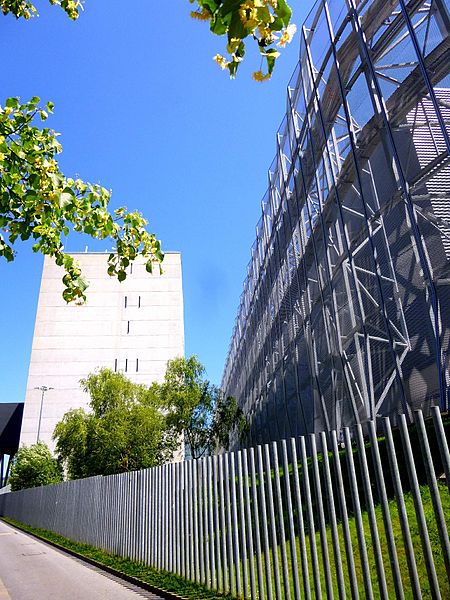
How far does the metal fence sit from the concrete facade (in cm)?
3679

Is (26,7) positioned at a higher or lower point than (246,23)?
higher

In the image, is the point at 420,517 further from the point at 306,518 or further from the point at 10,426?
the point at 10,426

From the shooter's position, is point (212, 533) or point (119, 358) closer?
point (212, 533)

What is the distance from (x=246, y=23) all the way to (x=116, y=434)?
75.0 ft

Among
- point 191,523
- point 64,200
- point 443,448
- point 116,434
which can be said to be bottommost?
point 191,523

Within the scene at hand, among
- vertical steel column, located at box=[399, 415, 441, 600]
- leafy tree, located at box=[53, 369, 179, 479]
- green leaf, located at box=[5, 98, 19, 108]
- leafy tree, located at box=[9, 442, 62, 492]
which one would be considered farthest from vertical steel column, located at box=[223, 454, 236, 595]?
leafy tree, located at box=[9, 442, 62, 492]

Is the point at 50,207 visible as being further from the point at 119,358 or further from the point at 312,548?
the point at 119,358

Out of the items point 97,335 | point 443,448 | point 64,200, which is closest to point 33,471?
point 97,335

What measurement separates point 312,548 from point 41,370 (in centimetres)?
4512

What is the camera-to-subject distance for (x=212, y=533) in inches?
239

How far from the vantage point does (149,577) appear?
7223mm

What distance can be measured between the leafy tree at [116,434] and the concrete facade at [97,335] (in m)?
19.3

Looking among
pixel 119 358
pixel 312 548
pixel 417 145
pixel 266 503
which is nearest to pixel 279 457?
pixel 266 503

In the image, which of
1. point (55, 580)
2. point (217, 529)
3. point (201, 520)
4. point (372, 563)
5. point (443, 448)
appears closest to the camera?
point (443, 448)
